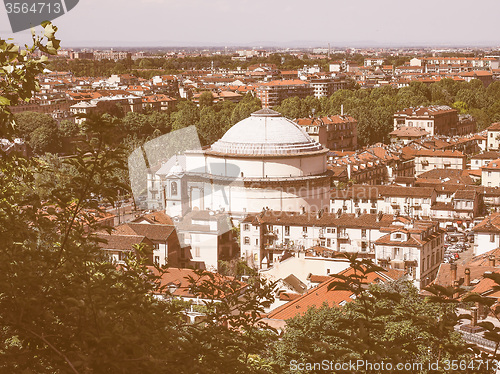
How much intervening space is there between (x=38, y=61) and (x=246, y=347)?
152 cm

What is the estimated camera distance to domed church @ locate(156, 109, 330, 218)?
754 inches

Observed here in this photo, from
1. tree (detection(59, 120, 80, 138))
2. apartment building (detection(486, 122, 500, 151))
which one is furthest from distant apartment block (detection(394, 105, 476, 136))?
tree (detection(59, 120, 80, 138))

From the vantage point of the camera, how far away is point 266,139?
19750 millimetres

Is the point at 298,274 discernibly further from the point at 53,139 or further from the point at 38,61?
the point at 53,139

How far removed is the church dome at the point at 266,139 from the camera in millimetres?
19453

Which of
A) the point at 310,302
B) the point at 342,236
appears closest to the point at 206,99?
the point at 342,236

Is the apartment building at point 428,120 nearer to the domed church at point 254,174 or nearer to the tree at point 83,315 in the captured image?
the domed church at point 254,174

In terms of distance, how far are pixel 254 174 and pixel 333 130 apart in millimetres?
15134

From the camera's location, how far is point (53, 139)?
34.2 m

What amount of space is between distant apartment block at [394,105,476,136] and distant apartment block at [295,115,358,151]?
9.37 ft

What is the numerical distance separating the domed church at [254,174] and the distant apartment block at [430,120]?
58.4 ft

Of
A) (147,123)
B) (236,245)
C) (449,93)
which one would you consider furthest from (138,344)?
(449,93)

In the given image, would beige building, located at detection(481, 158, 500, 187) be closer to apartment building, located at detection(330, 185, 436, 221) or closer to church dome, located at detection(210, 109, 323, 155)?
apartment building, located at detection(330, 185, 436, 221)

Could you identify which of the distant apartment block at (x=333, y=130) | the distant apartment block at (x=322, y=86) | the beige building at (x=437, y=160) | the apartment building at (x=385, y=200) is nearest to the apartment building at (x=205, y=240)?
the apartment building at (x=385, y=200)
